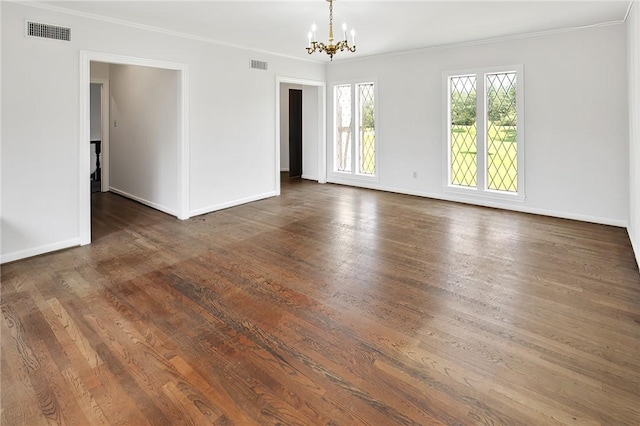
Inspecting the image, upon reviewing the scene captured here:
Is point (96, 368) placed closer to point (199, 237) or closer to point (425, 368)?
point (425, 368)

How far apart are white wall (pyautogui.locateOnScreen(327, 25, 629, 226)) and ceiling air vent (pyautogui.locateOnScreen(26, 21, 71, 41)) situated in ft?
16.7

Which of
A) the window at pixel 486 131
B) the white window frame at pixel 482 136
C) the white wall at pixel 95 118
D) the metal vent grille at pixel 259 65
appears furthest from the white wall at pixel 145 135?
the window at pixel 486 131

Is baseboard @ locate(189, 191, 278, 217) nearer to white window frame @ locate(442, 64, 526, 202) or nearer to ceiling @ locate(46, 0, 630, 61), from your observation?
ceiling @ locate(46, 0, 630, 61)

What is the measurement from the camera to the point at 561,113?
17.1 ft

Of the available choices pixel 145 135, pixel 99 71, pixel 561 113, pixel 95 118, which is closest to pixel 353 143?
pixel 561 113

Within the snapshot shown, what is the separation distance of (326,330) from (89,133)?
12.0 feet

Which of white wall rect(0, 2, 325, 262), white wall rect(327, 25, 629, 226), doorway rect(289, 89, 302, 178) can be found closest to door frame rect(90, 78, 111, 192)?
white wall rect(0, 2, 325, 262)

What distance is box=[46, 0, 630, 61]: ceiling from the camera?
13.3 ft

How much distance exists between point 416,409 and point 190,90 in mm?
5046

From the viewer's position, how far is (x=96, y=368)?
2098 millimetres

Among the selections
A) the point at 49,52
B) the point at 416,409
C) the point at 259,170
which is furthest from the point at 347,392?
the point at 259,170

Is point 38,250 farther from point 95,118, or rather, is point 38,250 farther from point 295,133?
point 95,118

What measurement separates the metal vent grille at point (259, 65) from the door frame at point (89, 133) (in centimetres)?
128

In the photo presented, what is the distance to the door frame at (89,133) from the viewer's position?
424cm
